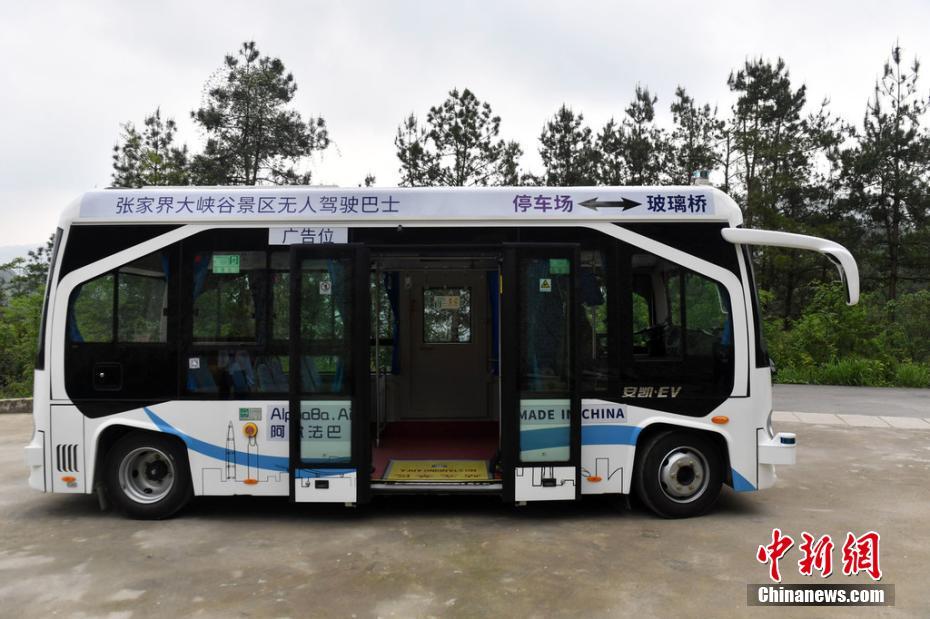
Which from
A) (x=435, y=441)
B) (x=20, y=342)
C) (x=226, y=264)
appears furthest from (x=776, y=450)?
(x=20, y=342)

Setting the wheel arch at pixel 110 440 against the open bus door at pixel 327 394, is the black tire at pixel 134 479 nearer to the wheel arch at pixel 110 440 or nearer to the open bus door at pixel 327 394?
the wheel arch at pixel 110 440

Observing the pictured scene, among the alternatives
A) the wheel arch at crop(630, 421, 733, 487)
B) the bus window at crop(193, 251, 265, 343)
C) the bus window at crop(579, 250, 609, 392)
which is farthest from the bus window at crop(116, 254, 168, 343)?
the wheel arch at crop(630, 421, 733, 487)

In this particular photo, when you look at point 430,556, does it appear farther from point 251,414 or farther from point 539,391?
point 251,414

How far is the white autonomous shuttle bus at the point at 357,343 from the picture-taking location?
5.84 metres

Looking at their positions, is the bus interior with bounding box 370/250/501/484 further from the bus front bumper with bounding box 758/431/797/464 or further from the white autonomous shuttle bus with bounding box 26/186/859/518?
the bus front bumper with bounding box 758/431/797/464

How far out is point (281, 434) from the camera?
231 inches

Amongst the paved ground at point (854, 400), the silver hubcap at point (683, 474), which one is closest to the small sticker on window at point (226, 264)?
the silver hubcap at point (683, 474)

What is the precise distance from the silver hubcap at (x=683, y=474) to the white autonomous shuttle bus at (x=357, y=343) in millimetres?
19

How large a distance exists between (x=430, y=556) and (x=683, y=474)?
2353 mm

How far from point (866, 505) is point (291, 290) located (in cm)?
556

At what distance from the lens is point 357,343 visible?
19.1 ft

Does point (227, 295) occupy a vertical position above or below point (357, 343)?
above

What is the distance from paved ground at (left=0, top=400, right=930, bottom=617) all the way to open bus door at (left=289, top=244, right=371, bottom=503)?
44 centimetres

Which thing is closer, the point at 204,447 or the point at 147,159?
the point at 204,447
